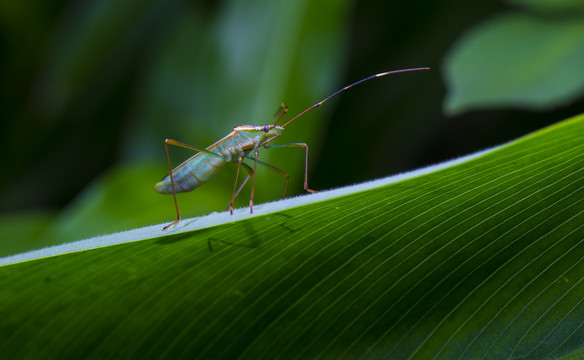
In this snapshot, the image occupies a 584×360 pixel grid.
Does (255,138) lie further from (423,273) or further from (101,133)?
(101,133)

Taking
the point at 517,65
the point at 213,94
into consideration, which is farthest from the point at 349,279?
the point at 213,94

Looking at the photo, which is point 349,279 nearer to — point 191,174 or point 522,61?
point 191,174

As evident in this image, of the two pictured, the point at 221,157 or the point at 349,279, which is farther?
the point at 221,157

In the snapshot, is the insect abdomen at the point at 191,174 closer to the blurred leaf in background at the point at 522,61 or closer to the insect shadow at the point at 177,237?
the blurred leaf in background at the point at 522,61

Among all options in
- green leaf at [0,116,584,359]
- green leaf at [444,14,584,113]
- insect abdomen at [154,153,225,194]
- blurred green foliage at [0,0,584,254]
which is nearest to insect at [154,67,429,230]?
insect abdomen at [154,153,225,194]

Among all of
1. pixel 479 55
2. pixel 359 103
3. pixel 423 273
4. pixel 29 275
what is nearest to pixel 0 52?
pixel 359 103

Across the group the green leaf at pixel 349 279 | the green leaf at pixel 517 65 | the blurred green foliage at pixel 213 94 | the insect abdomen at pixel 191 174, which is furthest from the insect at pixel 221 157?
the green leaf at pixel 349 279
